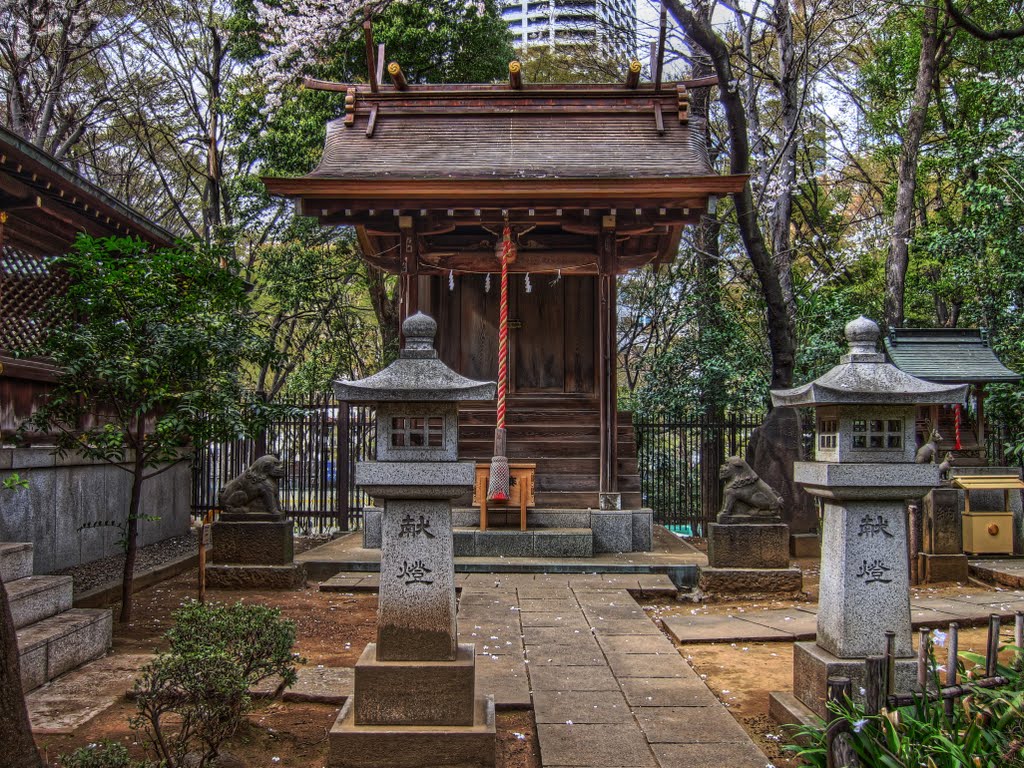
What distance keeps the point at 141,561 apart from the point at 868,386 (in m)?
9.25

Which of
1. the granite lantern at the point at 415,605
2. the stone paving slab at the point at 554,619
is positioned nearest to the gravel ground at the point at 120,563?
the stone paving slab at the point at 554,619

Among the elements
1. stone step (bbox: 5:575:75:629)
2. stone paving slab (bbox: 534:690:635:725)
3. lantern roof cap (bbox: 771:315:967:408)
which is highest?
lantern roof cap (bbox: 771:315:967:408)

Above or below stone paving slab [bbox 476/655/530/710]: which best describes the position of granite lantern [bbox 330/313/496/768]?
above

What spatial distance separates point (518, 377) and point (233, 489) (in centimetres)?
495

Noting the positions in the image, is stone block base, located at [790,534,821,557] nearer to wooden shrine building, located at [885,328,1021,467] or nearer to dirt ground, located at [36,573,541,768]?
wooden shrine building, located at [885,328,1021,467]

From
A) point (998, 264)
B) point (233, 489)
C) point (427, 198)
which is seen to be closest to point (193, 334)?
point (233, 489)

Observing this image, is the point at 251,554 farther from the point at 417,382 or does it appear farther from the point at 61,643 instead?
the point at 417,382

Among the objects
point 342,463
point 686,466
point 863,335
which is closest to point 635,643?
point 863,335

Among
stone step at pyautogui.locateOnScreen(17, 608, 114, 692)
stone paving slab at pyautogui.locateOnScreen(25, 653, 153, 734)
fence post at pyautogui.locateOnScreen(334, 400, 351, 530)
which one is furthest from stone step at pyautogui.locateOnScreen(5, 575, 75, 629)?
fence post at pyautogui.locateOnScreen(334, 400, 351, 530)

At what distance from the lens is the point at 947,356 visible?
1095 cm

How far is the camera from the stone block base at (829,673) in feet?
14.6

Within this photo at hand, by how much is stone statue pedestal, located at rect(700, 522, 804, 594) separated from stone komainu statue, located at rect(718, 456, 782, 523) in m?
0.08

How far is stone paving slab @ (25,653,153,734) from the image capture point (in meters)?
4.70

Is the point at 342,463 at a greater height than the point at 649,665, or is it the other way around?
the point at 342,463
